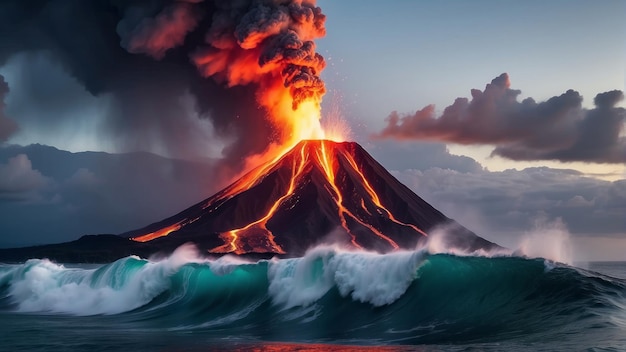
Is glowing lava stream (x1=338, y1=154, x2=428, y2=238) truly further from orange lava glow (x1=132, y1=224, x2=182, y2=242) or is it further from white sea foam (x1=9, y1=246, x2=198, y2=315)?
white sea foam (x1=9, y1=246, x2=198, y2=315)

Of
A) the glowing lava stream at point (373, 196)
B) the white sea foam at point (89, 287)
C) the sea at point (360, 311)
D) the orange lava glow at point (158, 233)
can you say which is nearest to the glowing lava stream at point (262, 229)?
the glowing lava stream at point (373, 196)

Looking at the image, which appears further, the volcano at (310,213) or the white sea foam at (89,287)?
the volcano at (310,213)

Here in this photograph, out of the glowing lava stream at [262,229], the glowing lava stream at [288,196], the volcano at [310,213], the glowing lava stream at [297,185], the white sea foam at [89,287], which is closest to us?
the white sea foam at [89,287]

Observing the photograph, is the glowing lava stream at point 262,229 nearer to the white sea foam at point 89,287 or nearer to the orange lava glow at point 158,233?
the orange lava glow at point 158,233

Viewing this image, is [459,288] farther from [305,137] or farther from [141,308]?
[305,137]

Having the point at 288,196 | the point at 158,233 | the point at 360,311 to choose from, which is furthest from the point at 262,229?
the point at 360,311

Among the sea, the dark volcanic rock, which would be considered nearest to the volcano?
the dark volcanic rock
